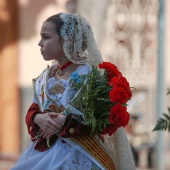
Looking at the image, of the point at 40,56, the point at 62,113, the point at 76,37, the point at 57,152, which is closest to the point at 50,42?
the point at 76,37

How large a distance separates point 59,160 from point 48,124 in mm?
222

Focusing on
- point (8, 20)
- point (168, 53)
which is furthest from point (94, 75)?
point (168, 53)

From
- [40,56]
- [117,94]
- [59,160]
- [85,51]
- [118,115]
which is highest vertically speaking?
[85,51]

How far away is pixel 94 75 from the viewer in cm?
512

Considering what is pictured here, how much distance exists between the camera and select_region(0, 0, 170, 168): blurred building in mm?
14281

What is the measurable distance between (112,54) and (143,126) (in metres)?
1.35

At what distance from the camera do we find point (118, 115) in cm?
496

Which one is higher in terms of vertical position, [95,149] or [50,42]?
[50,42]

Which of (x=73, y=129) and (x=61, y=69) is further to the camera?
(x=61, y=69)

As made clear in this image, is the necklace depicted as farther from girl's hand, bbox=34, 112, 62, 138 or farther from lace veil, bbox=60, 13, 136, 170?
girl's hand, bbox=34, 112, 62, 138

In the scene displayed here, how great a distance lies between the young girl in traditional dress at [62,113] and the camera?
16.6 ft

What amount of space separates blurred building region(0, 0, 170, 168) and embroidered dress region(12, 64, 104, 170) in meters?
8.36

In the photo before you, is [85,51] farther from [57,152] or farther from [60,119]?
[57,152]

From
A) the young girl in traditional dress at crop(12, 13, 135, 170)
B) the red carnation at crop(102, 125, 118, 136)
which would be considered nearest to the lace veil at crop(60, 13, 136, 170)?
the young girl in traditional dress at crop(12, 13, 135, 170)
